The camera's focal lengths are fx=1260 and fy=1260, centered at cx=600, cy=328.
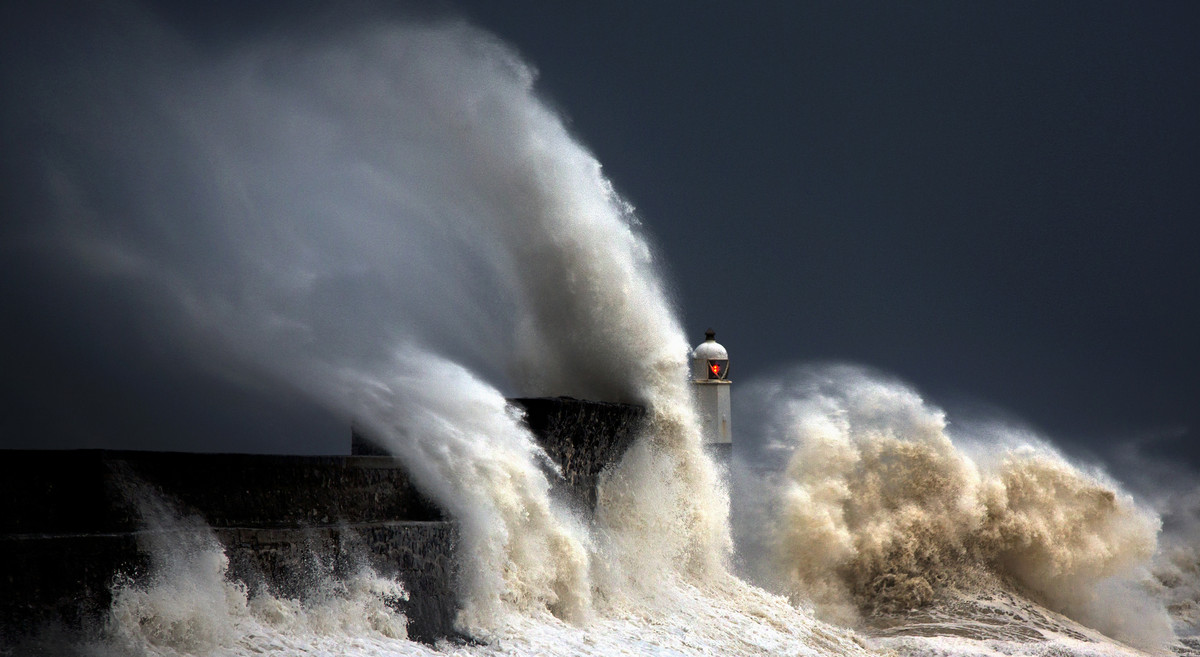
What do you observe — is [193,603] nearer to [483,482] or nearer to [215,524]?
[215,524]

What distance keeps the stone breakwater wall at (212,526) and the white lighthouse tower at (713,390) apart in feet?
37.7

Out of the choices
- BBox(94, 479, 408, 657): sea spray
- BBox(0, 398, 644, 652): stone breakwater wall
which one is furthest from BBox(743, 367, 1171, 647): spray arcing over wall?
BBox(94, 479, 408, 657): sea spray

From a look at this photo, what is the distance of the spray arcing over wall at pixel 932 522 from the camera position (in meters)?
15.8

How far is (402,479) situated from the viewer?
8211 mm

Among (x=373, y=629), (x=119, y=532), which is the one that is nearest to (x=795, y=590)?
(x=373, y=629)

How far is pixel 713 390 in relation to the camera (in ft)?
65.9

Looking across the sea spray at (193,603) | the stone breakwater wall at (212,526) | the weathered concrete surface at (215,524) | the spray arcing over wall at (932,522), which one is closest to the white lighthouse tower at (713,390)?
the spray arcing over wall at (932,522)

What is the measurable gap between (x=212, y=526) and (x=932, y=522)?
11642 millimetres

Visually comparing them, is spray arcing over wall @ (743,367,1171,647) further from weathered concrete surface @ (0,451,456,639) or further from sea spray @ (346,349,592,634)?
weathered concrete surface @ (0,451,456,639)

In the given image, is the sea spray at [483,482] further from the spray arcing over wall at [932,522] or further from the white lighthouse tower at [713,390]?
the white lighthouse tower at [713,390]

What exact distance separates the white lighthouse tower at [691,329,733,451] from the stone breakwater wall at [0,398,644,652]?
11477 mm

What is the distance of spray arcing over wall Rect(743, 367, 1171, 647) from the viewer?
15.8 metres

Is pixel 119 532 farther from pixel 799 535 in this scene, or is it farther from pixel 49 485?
pixel 799 535

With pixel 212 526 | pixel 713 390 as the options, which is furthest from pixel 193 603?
pixel 713 390
